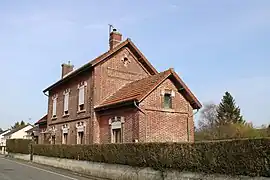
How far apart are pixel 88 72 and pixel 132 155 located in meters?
10.7

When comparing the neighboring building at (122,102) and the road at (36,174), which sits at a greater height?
the neighboring building at (122,102)

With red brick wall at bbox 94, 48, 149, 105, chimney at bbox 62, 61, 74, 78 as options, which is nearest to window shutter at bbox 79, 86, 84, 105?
red brick wall at bbox 94, 48, 149, 105

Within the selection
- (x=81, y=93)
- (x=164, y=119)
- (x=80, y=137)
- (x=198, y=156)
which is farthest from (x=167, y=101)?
(x=198, y=156)

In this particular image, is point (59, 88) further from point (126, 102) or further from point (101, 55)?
point (126, 102)

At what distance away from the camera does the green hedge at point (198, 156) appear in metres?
9.65

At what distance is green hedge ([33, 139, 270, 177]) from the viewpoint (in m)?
9.65

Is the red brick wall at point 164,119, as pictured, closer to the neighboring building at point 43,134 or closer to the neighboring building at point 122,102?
the neighboring building at point 122,102

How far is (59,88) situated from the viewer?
99.8ft

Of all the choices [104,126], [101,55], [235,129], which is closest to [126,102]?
[104,126]

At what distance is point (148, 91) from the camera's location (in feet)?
62.9

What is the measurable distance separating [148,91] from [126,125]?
2.53 metres

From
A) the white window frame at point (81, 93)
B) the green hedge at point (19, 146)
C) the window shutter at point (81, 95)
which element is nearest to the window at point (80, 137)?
the white window frame at point (81, 93)

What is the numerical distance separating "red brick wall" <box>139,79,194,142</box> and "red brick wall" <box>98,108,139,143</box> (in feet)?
1.49

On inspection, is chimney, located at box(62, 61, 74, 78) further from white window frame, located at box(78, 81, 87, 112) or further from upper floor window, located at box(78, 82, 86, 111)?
upper floor window, located at box(78, 82, 86, 111)
